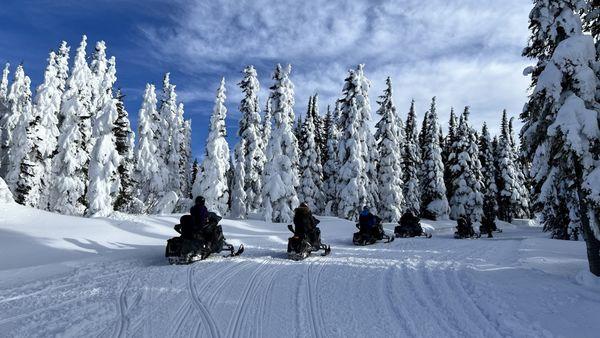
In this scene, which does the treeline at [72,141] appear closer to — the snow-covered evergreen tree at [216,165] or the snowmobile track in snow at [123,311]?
the snow-covered evergreen tree at [216,165]

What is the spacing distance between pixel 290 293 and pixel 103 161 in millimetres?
20584

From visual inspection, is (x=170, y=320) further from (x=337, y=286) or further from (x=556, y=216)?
(x=556, y=216)

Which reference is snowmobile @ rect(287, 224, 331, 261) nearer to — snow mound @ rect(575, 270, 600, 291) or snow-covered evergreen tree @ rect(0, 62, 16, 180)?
snow mound @ rect(575, 270, 600, 291)

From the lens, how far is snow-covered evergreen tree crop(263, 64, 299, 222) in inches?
1220

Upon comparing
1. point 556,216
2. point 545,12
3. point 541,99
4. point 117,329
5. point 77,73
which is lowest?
point 117,329

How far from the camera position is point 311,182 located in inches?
1668

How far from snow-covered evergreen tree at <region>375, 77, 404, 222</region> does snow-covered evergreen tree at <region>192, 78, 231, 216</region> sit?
13.7 meters

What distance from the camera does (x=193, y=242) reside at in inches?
457

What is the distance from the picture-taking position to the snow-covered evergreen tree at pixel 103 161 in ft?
79.6

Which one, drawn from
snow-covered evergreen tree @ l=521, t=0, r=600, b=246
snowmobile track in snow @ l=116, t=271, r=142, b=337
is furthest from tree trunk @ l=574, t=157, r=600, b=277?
snowmobile track in snow @ l=116, t=271, r=142, b=337

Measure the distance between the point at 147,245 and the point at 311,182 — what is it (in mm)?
27997

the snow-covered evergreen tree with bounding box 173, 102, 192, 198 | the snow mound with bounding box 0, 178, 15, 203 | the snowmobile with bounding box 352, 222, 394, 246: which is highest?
the snow-covered evergreen tree with bounding box 173, 102, 192, 198

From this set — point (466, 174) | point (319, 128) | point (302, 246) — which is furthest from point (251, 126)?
point (302, 246)

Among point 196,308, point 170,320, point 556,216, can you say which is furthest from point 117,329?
point 556,216
